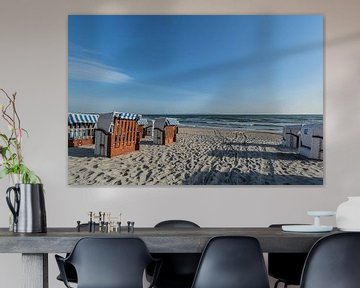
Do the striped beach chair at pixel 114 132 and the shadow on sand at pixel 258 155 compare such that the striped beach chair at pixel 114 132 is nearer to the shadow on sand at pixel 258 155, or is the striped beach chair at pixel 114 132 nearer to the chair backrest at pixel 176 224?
the shadow on sand at pixel 258 155

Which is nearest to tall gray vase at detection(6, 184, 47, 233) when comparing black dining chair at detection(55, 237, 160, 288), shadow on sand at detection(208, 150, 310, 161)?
black dining chair at detection(55, 237, 160, 288)

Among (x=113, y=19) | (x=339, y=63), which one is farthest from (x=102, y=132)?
(x=339, y=63)

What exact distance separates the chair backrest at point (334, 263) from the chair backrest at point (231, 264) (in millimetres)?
252

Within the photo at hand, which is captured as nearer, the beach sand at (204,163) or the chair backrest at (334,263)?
the chair backrest at (334,263)

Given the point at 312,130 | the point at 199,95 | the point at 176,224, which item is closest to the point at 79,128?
the point at 199,95

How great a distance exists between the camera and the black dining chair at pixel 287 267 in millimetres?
4316

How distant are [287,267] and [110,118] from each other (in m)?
1.98

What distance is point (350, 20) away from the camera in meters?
5.56

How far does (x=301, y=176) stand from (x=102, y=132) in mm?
1678

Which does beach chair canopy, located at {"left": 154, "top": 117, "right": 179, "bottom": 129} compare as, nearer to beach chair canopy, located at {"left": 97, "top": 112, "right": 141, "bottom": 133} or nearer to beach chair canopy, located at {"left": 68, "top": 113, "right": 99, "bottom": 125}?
beach chair canopy, located at {"left": 97, "top": 112, "right": 141, "bottom": 133}

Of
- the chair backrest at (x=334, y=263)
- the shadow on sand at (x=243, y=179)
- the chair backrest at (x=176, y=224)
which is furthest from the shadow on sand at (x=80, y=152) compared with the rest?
the chair backrest at (x=334, y=263)

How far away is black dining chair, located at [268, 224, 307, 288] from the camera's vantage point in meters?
4.32

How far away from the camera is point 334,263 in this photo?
126 inches

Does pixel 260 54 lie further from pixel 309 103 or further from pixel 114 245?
pixel 114 245
